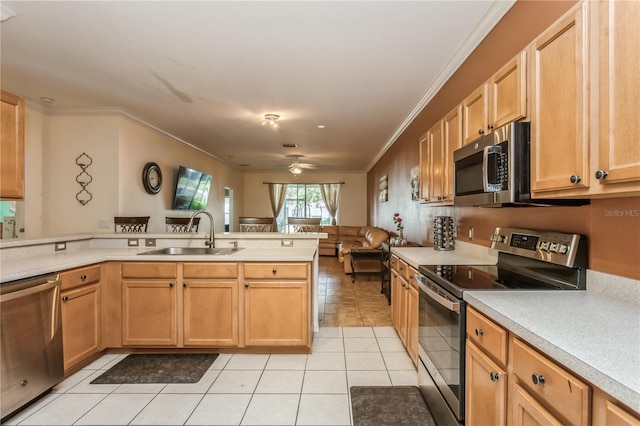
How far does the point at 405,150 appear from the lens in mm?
4668

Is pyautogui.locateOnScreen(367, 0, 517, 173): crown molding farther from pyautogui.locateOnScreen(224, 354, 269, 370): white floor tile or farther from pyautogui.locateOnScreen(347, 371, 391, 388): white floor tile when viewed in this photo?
pyautogui.locateOnScreen(224, 354, 269, 370): white floor tile

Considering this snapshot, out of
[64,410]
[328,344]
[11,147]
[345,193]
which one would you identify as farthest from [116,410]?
[345,193]

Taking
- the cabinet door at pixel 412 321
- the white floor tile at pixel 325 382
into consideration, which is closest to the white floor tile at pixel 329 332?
the white floor tile at pixel 325 382

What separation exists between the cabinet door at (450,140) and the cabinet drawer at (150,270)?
2.44 metres

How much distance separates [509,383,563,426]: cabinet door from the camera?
926 mm

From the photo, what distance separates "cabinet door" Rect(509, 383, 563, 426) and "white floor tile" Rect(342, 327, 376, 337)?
2098 millimetres

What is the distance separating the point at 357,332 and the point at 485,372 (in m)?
2.04

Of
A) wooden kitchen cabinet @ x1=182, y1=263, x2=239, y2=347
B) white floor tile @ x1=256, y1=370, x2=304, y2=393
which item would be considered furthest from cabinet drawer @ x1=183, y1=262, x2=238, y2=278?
white floor tile @ x1=256, y1=370, x2=304, y2=393

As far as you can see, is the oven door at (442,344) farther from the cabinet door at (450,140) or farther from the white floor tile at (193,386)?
the white floor tile at (193,386)

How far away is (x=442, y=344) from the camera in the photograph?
1729 millimetres

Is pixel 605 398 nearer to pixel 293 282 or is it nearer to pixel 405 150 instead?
pixel 293 282

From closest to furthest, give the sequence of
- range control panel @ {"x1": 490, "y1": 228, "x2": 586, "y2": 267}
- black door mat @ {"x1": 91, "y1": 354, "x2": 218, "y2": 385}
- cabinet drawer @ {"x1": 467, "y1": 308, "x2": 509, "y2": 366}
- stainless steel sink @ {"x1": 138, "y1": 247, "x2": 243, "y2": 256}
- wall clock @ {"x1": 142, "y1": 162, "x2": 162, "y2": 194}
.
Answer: cabinet drawer @ {"x1": 467, "y1": 308, "x2": 509, "y2": 366} < range control panel @ {"x1": 490, "y1": 228, "x2": 586, "y2": 267} < black door mat @ {"x1": 91, "y1": 354, "x2": 218, "y2": 385} < stainless steel sink @ {"x1": 138, "y1": 247, "x2": 243, "y2": 256} < wall clock @ {"x1": 142, "y1": 162, "x2": 162, "y2": 194}

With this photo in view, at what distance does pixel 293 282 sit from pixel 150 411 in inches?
51.3

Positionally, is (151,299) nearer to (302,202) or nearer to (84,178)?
(84,178)
